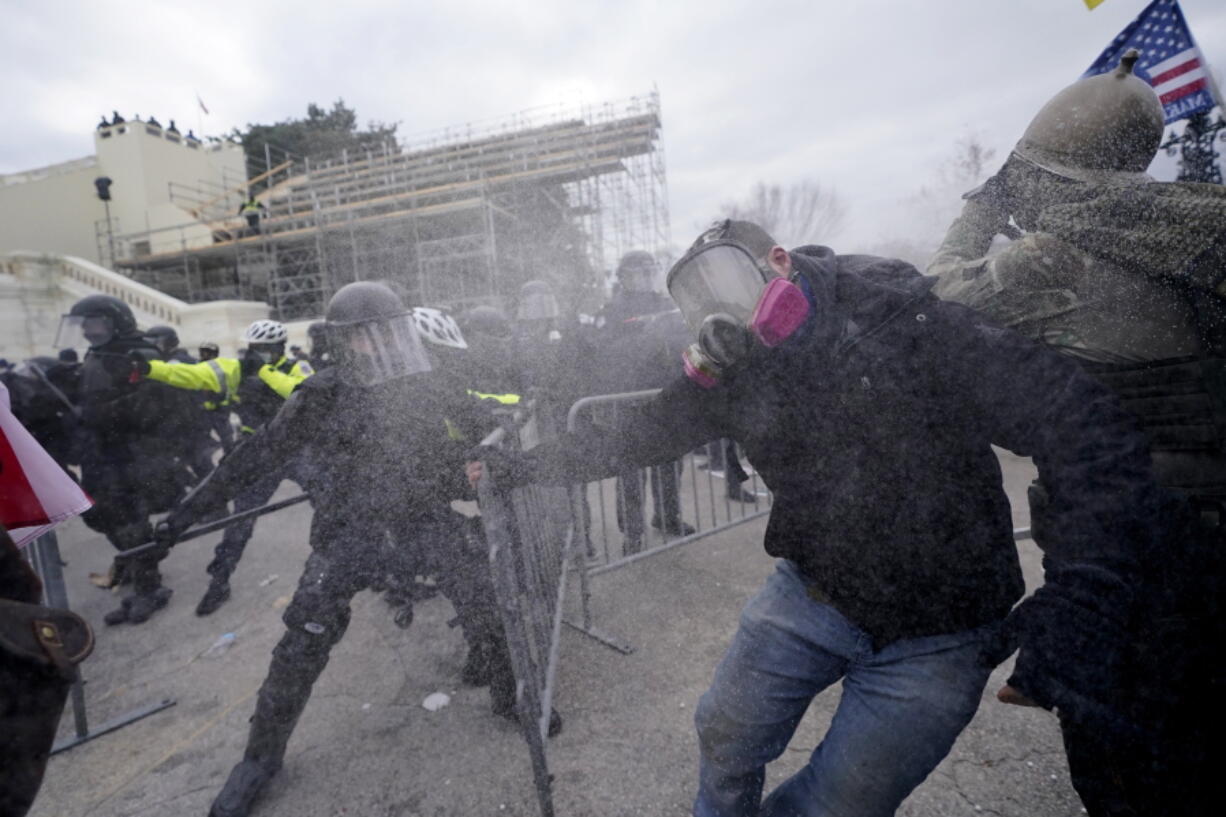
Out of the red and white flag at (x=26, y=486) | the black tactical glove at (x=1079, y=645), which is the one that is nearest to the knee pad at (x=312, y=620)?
→ the red and white flag at (x=26, y=486)

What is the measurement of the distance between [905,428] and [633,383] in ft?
9.61

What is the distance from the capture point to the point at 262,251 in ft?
70.5

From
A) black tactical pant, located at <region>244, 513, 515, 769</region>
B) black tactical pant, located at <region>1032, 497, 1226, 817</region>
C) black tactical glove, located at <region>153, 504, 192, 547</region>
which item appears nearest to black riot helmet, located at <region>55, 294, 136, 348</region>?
black tactical glove, located at <region>153, 504, 192, 547</region>

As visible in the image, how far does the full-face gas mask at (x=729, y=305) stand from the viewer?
130cm

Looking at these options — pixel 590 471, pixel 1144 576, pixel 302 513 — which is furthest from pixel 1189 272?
pixel 302 513

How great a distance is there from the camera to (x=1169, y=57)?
1.97 meters

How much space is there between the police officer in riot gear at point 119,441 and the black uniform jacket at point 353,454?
7.71 ft

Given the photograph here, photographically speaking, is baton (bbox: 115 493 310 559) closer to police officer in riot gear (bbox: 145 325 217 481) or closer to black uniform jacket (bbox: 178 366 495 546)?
black uniform jacket (bbox: 178 366 495 546)

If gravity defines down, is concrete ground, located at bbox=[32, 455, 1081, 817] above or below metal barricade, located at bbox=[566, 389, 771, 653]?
below

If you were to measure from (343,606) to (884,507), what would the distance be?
2.20 metres

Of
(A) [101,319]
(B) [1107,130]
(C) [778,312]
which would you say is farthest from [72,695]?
(B) [1107,130]

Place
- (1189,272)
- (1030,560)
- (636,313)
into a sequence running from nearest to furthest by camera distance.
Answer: (1189,272)
(1030,560)
(636,313)

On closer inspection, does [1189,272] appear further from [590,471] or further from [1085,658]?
[590,471]

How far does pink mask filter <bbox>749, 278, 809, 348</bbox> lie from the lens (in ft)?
4.26
